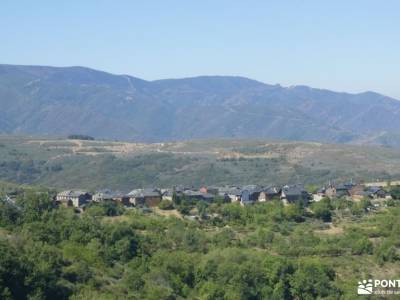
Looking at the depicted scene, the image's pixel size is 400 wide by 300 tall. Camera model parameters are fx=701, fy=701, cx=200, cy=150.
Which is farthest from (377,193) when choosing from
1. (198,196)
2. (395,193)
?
(198,196)

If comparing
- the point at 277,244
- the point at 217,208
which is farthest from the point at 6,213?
the point at 217,208

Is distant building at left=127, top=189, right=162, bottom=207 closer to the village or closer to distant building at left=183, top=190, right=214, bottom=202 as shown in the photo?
the village

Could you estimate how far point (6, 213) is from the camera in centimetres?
4650

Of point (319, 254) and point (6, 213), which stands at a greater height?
point (6, 213)

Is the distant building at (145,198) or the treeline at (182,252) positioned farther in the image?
the distant building at (145,198)

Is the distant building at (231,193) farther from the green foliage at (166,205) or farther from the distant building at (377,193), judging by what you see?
the distant building at (377,193)

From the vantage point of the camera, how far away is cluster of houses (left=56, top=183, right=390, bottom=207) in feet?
238

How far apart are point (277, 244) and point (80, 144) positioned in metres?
125

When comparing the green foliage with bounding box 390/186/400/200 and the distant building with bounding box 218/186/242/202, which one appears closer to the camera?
the green foliage with bounding box 390/186/400/200

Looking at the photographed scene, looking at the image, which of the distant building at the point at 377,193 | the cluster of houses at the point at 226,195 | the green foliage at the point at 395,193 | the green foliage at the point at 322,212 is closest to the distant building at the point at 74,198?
the cluster of houses at the point at 226,195

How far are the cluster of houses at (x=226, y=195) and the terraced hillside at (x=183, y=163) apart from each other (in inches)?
1474

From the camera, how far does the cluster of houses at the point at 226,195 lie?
238 feet

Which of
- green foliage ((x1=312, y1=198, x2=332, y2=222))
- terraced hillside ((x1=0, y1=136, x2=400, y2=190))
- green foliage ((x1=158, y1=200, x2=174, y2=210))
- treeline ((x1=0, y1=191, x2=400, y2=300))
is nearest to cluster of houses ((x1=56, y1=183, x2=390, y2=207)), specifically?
green foliage ((x1=158, y1=200, x2=174, y2=210))

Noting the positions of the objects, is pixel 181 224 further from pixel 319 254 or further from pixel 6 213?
pixel 6 213
